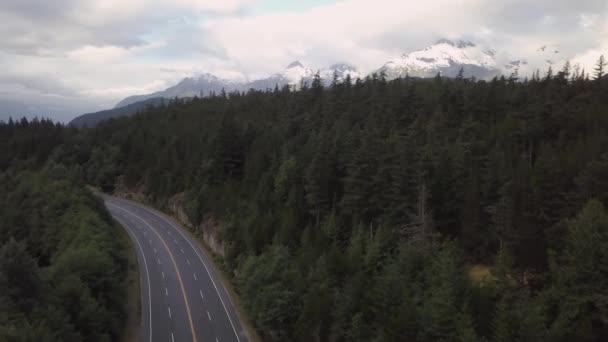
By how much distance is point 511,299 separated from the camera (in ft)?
73.4

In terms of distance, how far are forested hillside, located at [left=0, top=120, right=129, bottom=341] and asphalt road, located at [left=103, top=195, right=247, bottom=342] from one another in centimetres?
248

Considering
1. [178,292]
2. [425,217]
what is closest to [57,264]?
[178,292]

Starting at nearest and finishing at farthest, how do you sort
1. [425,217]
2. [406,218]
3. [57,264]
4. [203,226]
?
[425,217]
[57,264]
[406,218]
[203,226]

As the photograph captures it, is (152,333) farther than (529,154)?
No

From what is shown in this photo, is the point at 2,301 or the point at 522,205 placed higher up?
the point at 522,205

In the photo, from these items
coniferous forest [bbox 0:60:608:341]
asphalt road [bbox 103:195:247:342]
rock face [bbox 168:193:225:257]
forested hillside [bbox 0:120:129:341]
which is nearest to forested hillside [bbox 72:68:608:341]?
coniferous forest [bbox 0:60:608:341]

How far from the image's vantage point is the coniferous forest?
70.9 feet

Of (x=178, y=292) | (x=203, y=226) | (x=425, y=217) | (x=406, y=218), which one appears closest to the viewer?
(x=425, y=217)

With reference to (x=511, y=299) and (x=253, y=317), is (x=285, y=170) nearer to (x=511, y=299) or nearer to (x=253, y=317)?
(x=253, y=317)

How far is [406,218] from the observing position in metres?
33.3

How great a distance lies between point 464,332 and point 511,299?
4.46 m

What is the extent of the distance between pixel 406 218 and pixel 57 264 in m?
25.1

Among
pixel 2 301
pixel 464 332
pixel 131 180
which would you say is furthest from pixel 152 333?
pixel 131 180

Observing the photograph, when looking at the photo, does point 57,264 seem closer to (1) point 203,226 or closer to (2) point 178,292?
(2) point 178,292
